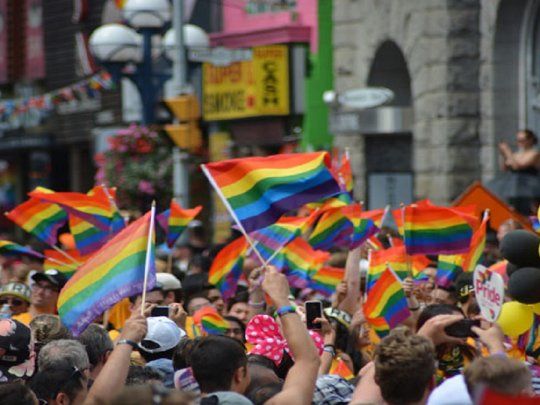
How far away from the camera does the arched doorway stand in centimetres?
2222

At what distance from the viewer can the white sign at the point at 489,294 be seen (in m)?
7.88

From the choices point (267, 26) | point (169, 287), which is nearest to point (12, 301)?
point (169, 287)

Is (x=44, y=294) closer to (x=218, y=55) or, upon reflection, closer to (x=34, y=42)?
(x=218, y=55)

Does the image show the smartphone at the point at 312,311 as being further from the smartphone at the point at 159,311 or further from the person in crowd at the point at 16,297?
the person in crowd at the point at 16,297

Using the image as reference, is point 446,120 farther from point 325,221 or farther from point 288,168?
point 288,168

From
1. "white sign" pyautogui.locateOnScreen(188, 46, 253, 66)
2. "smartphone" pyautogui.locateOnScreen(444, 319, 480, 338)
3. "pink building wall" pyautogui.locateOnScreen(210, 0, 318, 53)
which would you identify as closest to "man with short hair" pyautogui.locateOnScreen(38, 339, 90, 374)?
"smartphone" pyautogui.locateOnScreen(444, 319, 480, 338)

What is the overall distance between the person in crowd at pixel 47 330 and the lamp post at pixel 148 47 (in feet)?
40.2

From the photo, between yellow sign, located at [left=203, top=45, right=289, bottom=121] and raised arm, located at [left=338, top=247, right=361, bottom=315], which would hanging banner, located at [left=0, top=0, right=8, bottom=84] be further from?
raised arm, located at [left=338, top=247, right=361, bottom=315]

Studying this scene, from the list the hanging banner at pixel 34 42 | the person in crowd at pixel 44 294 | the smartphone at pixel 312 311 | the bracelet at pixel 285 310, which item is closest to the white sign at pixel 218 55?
the person in crowd at pixel 44 294

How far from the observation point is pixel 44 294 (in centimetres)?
1166

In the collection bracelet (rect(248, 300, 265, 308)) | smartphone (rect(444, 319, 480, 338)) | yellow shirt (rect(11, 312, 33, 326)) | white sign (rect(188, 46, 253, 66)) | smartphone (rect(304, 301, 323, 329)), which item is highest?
white sign (rect(188, 46, 253, 66))

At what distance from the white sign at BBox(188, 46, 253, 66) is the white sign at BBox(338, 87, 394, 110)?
1388mm

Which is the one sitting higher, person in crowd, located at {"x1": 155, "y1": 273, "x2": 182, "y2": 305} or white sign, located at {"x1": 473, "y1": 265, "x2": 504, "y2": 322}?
white sign, located at {"x1": 473, "y1": 265, "x2": 504, "y2": 322}

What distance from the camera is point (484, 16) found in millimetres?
20047
